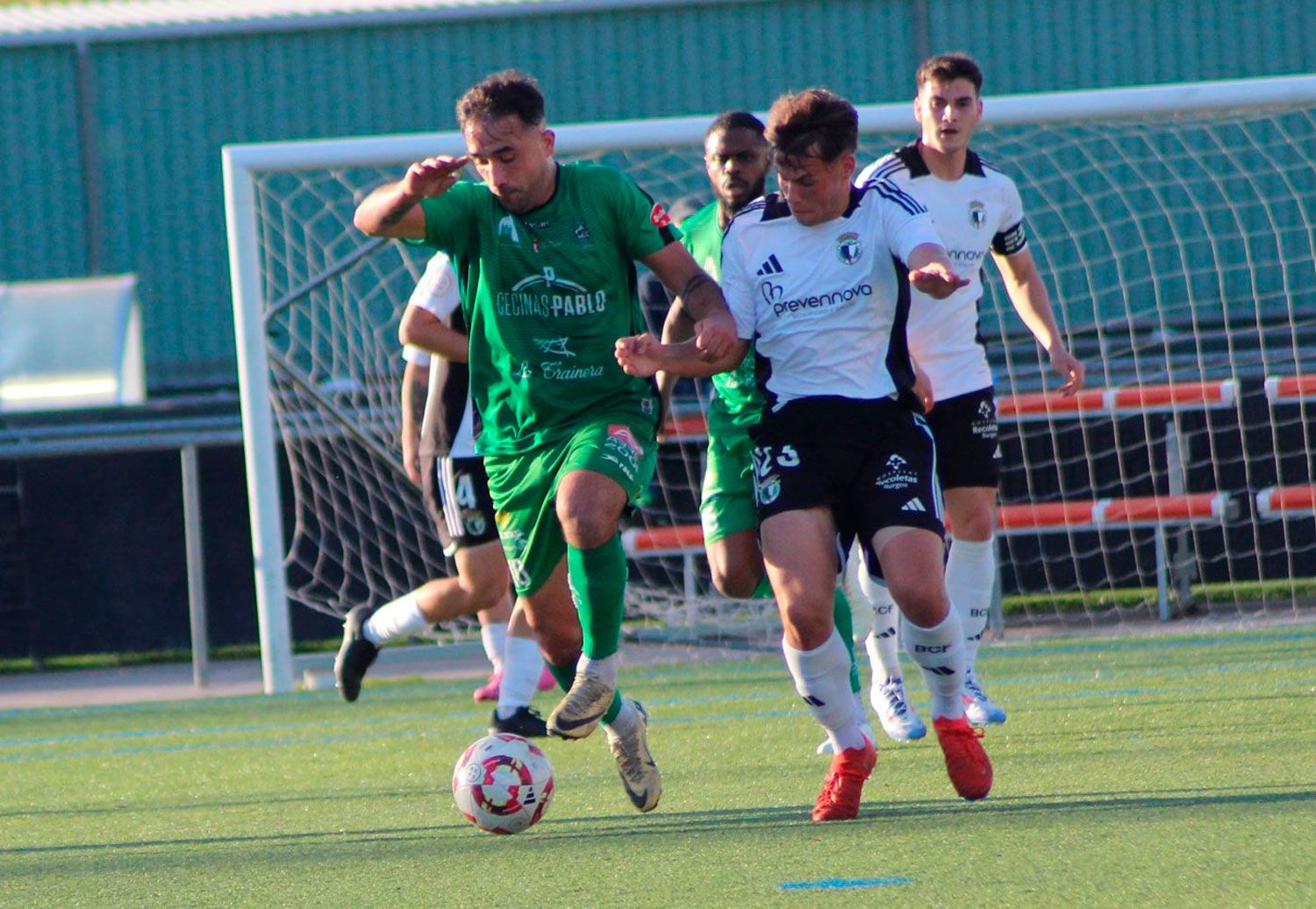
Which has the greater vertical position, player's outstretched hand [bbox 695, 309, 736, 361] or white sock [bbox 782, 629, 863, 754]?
player's outstretched hand [bbox 695, 309, 736, 361]

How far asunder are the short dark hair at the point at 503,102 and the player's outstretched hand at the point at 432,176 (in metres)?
0.14

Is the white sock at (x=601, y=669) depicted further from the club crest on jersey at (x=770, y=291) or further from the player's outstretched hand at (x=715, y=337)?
the club crest on jersey at (x=770, y=291)

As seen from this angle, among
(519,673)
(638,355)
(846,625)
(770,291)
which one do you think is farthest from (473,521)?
(638,355)

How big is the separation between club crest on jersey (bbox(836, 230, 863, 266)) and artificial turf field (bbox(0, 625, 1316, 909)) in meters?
1.31

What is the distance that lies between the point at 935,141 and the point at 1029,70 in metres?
9.05

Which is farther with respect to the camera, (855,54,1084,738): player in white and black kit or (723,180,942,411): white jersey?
(855,54,1084,738): player in white and black kit

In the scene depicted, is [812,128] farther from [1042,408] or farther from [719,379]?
[1042,408]

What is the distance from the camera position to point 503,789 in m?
4.12

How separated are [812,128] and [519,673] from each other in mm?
2287

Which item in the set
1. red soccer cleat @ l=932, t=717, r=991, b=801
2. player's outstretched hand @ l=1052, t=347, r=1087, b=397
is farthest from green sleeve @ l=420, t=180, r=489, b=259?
player's outstretched hand @ l=1052, t=347, r=1087, b=397

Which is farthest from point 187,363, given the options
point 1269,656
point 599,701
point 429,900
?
point 429,900

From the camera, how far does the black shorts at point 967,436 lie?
17.8 feet

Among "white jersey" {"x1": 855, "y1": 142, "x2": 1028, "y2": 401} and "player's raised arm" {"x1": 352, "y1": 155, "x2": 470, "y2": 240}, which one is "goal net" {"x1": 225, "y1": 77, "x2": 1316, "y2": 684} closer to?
"white jersey" {"x1": 855, "y1": 142, "x2": 1028, "y2": 401}

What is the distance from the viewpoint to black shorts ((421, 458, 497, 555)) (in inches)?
242
